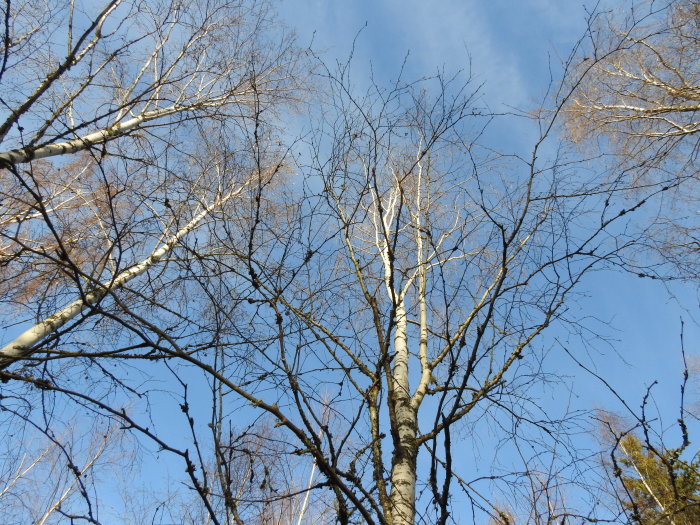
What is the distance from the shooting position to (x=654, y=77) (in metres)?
6.10

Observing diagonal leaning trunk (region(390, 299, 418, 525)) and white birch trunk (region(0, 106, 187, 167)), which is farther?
white birch trunk (region(0, 106, 187, 167))

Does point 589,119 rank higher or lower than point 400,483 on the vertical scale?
higher

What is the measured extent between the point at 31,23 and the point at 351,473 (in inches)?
196

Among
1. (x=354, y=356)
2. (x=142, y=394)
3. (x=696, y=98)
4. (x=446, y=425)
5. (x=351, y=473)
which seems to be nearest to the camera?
(x=446, y=425)

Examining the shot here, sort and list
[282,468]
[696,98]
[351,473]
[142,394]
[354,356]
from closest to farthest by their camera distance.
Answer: [351,473] → [282,468] → [142,394] → [354,356] → [696,98]

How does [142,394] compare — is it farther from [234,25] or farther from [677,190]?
[677,190]

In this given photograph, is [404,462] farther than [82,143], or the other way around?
[82,143]

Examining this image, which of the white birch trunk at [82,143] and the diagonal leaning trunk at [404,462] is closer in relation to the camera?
the diagonal leaning trunk at [404,462]

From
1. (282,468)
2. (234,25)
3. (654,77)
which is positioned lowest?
(282,468)

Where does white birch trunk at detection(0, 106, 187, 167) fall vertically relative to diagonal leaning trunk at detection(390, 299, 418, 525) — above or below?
above

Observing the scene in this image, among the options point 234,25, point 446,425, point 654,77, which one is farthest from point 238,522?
point 654,77

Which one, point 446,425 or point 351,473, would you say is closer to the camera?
point 446,425

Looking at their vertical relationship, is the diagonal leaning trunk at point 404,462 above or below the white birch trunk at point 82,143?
below

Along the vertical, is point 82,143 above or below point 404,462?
above
